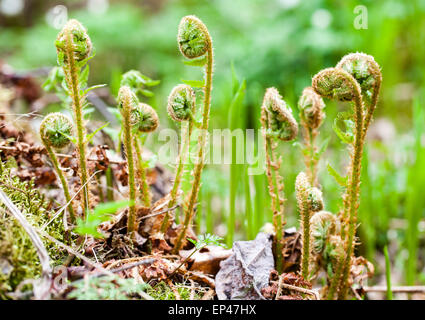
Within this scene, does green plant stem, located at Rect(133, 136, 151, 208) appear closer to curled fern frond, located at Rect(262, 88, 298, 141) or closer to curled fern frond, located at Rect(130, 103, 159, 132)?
curled fern frond, located at Rect(130, 103, 159, 132)

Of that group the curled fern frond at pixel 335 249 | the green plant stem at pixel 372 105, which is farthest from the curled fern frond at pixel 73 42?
the curled fern frond at pixel 335 249

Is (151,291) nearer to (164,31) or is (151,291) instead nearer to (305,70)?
(305,70)

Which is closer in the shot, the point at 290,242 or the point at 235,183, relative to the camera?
the point at 290,242

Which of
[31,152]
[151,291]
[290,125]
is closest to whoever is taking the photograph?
[151,291]

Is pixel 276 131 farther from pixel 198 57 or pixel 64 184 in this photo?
pixel 64 184
